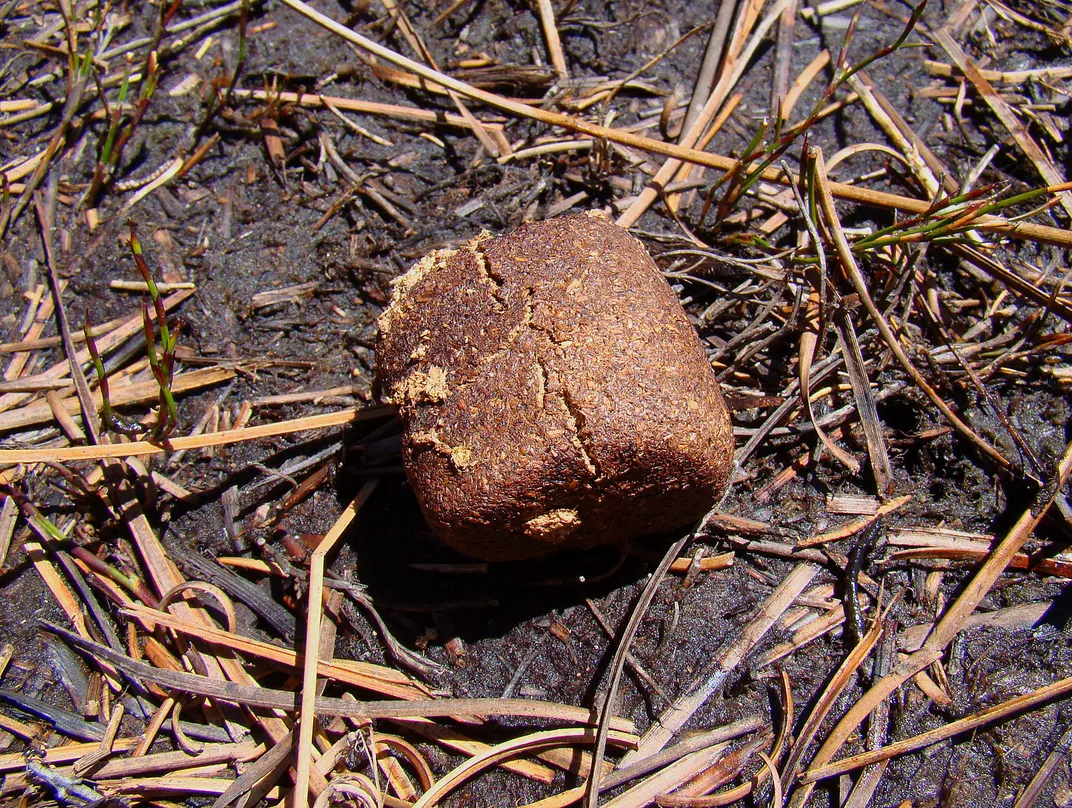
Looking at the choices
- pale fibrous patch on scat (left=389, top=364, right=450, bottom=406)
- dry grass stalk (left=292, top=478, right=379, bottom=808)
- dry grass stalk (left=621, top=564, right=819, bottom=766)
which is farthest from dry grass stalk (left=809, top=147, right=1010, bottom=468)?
dry grass stalk (left=292, top=478, right=379, bottom=808)

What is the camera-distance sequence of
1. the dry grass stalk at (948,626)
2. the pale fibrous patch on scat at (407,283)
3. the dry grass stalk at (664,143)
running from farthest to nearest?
the dry grass stalk at (664,143) < the pale fibrous patch on scat at (407,283) < the dry grass stalk at (948,626)

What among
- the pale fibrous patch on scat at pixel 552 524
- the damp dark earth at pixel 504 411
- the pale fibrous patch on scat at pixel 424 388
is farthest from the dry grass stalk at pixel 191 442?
the pale fibrous patch on scat at pixel 552 524

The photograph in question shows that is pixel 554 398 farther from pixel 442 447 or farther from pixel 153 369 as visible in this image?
pixel 153 369

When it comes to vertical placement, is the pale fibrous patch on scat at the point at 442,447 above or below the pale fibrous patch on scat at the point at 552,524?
above

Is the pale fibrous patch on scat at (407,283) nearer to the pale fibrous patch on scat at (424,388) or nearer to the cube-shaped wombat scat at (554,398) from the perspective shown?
the cube-shaped wombat scat at (554,398)

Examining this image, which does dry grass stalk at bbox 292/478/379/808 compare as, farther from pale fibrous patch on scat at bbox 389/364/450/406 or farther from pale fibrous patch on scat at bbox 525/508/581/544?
pale fibrous patch on scat at bbox 525/508/581/544

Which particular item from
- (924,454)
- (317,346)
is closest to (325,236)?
(317,346)

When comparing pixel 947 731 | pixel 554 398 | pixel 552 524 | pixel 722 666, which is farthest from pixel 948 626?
pixel 554 398

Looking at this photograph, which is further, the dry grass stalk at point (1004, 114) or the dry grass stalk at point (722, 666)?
the dry grass stalk at point (1004, 114)
